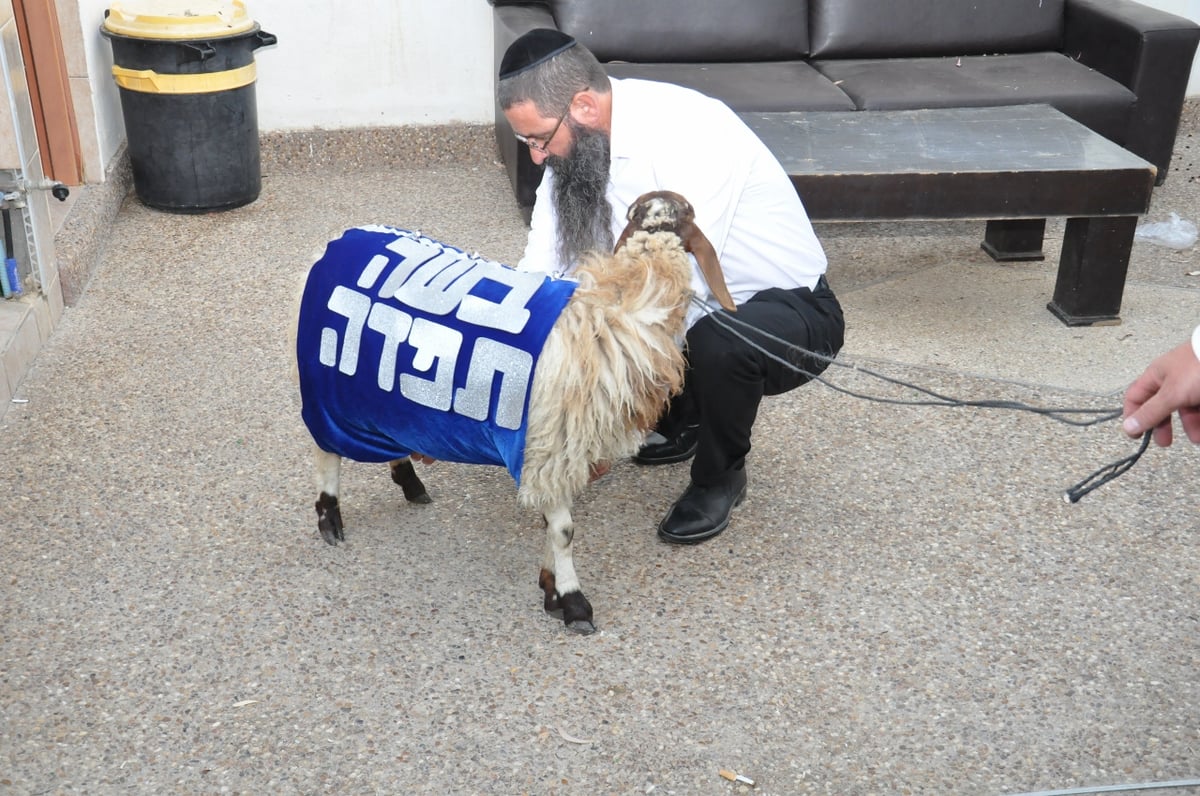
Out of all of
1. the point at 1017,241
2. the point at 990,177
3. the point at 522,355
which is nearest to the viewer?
the point at 522,355

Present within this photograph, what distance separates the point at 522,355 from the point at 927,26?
459cm

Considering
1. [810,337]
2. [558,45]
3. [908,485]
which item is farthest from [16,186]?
[908,485]

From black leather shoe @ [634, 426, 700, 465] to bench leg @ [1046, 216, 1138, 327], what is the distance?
1920 mm

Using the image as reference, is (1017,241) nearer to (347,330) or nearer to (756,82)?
(756,82)

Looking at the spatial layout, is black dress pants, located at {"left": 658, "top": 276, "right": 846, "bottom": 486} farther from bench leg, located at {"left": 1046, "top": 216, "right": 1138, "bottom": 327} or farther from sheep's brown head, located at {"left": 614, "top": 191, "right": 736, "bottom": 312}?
bench leg, located at {"left": 1046, "top": 216, "right": 1138, "bottom": 327}

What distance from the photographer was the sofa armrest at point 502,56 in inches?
220

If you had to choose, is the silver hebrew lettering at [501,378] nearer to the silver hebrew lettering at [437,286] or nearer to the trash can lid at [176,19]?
the silver hebrew lettering at [437,286]

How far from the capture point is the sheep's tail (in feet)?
8.79

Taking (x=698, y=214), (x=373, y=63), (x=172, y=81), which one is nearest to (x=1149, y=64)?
(x=698, y=214)

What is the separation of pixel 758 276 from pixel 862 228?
2862 millimetres

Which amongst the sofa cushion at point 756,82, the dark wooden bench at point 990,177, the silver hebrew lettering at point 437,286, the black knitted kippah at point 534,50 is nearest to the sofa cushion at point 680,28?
the sofa cushion at point 756,82

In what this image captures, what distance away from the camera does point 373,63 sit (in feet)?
21.8

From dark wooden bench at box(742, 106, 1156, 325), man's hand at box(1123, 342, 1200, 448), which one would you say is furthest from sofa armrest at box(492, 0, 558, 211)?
man's hand at box(1123, 342, 1200, 448)

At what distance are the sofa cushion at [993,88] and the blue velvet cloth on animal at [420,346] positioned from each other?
3.34 m
